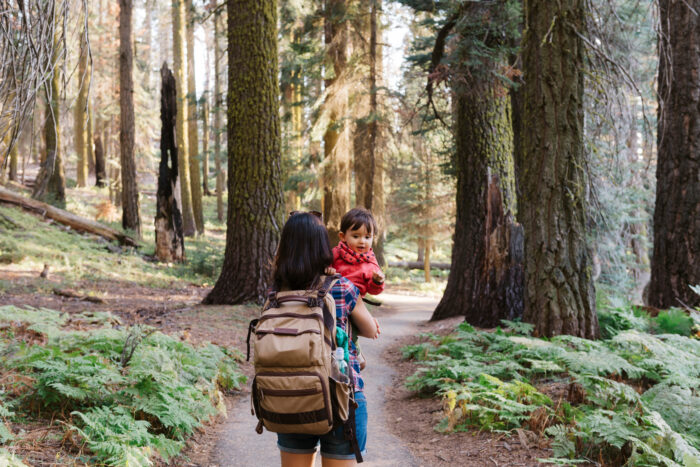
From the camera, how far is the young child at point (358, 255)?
9.09 ft

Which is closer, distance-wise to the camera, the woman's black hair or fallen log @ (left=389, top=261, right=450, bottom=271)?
the woman's black hair

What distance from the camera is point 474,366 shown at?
5.82 meters

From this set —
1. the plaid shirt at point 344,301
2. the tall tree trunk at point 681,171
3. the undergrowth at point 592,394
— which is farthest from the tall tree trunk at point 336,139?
the plaid shirt at point 344,301

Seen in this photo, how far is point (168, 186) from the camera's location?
14.8 meters

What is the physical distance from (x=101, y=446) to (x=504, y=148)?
28.2 feet

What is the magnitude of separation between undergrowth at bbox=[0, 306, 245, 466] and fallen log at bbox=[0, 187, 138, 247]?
11.4 m

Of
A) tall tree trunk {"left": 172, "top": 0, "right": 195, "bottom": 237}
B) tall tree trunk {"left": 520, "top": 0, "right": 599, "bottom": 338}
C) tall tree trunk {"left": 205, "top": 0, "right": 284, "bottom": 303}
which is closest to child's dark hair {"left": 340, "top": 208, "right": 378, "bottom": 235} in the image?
tall tree trunk {"left": 520, "top": 0, "right": 599, "bottom": 338}

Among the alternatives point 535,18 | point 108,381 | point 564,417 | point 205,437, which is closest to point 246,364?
point 205,437

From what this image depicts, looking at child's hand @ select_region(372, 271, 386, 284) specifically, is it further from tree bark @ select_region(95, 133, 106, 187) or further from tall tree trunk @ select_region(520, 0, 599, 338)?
tree bark @ select_region(95, 133, 106, 187)

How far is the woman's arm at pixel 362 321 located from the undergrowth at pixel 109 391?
1.70 m

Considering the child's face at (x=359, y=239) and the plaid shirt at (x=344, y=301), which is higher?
the child's face at (x=359, y=239)

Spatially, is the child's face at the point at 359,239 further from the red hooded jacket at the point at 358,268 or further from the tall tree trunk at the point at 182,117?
the tall tree trunk at the point at 182,117

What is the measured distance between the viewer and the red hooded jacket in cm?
276

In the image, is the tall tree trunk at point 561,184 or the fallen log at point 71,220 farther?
the fallen log at point 71,220
